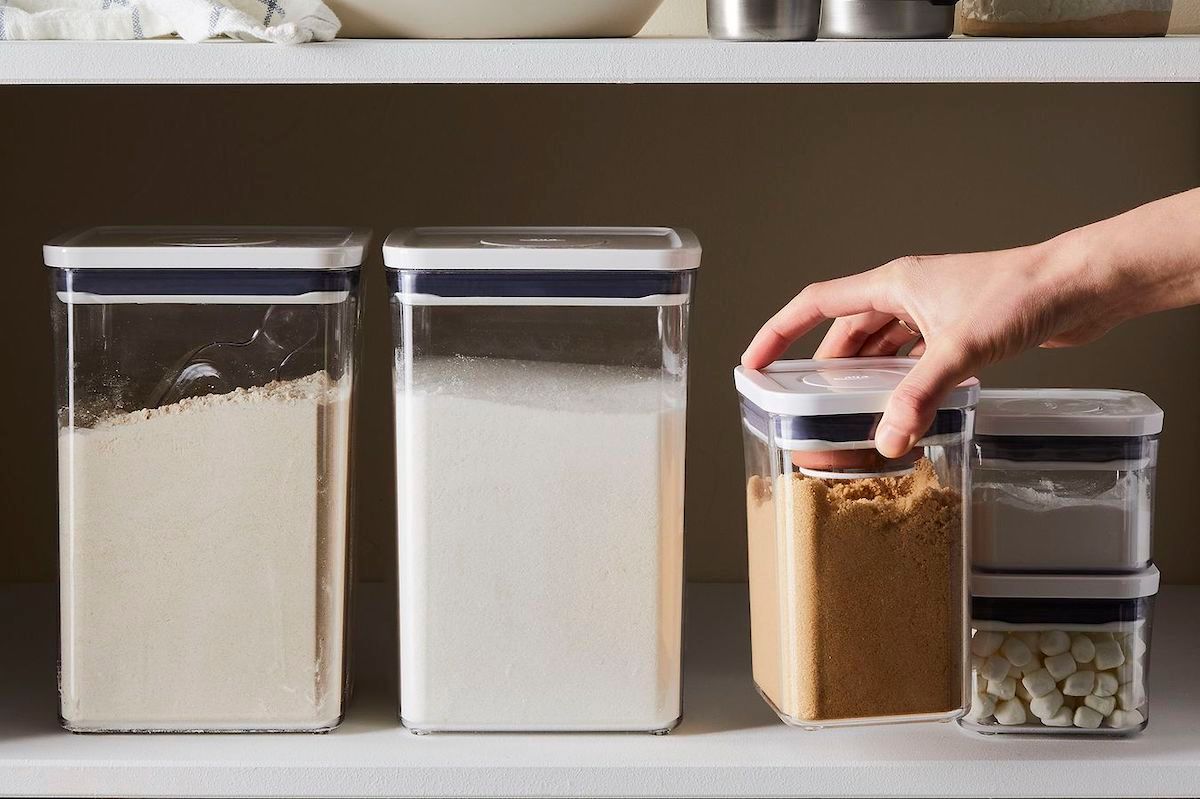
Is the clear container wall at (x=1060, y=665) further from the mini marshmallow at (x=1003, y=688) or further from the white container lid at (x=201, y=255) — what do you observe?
the white container lid at (x=201, y=255)

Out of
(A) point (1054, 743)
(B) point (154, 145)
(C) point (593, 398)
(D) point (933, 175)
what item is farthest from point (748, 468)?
(B) point (154, 145)

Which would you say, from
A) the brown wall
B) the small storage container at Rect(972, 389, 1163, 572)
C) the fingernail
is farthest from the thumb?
the brown wall

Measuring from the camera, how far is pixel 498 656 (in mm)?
747

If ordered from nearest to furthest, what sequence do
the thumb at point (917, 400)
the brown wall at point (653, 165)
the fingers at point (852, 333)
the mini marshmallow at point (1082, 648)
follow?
the thumb at point (917, 400) → the mini marshmallow at point (1082, 648) → the fingers at point (852, 333) → the brown wall at point (653, 165)

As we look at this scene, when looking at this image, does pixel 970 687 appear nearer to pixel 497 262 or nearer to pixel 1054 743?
pixel 1054 743

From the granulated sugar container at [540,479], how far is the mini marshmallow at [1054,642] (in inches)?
8.6

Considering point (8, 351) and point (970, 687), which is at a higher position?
point (8, 351)

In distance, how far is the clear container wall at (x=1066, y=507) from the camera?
29.8 inches

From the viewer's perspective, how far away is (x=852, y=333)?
2.84 ft

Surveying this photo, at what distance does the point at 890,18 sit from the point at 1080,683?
41cm

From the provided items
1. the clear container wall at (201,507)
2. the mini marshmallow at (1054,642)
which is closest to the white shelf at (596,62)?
the clear container wall at (201,507)

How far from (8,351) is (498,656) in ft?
2.03

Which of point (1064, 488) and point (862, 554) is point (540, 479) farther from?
point (1064, 488)

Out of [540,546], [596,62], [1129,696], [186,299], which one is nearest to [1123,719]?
[1129,696]
